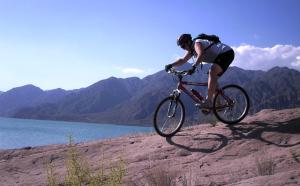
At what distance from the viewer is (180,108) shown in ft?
34.4

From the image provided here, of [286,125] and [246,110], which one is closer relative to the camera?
[286,125]

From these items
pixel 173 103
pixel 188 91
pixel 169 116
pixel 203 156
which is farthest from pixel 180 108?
pixel 203 156

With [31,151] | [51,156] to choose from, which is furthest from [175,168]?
[31,151]

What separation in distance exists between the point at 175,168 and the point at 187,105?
355 centimetres

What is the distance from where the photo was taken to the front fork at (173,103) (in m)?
10.4

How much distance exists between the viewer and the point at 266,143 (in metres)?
8.56

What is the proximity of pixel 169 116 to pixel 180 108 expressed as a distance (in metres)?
0.32

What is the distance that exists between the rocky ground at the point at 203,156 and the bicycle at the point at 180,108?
229 mm

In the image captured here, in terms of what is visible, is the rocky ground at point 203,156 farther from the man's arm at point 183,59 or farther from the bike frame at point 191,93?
the man's arm at point 183,59

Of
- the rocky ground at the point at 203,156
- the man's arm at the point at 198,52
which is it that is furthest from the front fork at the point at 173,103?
the man's arm at the point at 198,52

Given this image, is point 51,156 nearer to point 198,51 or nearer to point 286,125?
point 198,51

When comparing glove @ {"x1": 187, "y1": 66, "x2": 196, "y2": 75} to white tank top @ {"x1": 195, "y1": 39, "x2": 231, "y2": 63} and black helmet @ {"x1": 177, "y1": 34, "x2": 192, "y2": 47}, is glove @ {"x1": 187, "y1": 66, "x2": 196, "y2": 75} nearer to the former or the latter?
white tank top @ {"x1": 195, "y1": 39, "x2": 231, "y2": 63}

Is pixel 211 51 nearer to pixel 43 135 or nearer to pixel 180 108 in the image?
pixel 180 108

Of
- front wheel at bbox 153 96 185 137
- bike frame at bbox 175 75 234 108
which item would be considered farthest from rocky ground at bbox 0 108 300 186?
bike frame at bbox 175 75 234 108
